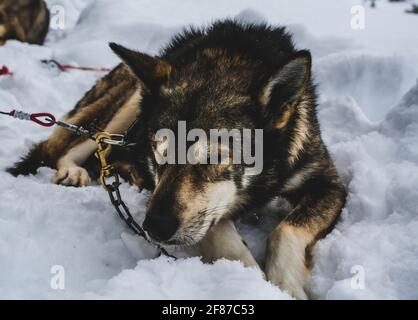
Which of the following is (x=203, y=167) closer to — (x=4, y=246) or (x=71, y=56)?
(x=4, y=246)

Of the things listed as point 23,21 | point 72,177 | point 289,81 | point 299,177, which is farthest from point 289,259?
point 23,21

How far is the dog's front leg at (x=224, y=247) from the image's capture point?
178 cm

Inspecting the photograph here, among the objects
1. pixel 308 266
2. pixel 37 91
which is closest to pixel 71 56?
pixel 37 91

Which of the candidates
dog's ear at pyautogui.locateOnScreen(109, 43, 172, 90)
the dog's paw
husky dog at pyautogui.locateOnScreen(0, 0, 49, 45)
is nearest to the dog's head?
dog's ear at pyautogui.locateOnScreen(109, 43, 172, 90)

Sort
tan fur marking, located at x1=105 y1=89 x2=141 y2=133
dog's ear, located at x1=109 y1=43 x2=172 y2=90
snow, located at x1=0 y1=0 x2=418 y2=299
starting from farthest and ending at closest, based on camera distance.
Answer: tan fur marking, located at x1=105 y1=89 x2=141 y2=133, dog's ear, located at x1=109 y1=43 x2=172 y2=90, snow, located at x1=0 y1=0 x2=418 y2=299

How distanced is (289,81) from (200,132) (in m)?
0.43

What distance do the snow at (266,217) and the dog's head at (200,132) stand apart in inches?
7.3

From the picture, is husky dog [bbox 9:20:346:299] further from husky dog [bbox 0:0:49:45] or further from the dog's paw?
husky dog [bbox 0:0:49:45]

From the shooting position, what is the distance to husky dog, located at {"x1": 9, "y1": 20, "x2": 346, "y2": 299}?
1.74 m

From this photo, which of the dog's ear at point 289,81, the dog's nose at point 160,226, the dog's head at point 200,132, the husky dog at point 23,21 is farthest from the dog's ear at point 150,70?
the husky dog at point 23,21

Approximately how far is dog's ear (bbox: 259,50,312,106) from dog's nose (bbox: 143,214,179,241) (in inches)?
25.7

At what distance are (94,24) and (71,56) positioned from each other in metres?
1.26

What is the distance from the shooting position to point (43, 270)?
1688 millimetres

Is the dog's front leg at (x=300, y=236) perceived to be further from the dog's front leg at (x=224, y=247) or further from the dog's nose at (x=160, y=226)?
the dog's nose at (x=160, y=226)
